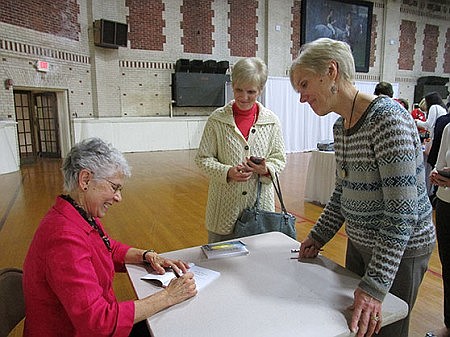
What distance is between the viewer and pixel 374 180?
115 centimetres

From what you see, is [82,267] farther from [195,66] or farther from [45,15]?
[195,66]

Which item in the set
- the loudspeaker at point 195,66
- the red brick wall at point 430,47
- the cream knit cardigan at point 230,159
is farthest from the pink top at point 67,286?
the red brick wall at point 430,47

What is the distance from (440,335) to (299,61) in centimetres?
192

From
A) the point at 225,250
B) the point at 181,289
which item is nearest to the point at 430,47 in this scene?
the point at 225,250

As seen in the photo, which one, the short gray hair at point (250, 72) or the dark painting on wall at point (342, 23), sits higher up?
the dark painting on wall at point (342, 23)

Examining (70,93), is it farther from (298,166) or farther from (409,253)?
(409,253)

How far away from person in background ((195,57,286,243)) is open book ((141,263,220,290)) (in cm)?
62

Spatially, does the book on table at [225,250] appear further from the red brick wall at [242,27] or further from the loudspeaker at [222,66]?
the red brick wall at [242,27]

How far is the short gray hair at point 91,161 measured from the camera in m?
1.22

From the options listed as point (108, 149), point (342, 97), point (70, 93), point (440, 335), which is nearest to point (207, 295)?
point (108, 149)

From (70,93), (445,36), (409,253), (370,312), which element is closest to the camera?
(370,312)

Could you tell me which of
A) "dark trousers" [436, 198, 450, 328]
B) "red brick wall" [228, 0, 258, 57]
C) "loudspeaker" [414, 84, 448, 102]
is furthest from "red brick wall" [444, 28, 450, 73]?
"dark trousers" [436, 198, 450, 328]

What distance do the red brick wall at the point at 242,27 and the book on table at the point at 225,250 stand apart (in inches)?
456

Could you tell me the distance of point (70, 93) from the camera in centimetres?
985
